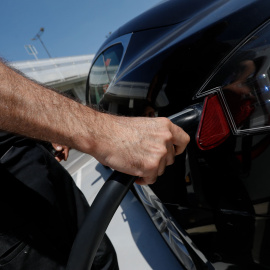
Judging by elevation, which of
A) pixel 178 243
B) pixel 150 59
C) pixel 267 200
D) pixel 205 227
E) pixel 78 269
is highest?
pixel 150 59

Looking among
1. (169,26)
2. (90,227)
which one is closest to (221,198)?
(90,227)

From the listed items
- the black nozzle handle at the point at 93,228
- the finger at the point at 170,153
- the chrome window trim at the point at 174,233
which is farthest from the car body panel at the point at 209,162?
the black nozzle handle at the point at 93,228

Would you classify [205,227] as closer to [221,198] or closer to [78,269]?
[221,198]

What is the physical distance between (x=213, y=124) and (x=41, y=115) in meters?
0.65

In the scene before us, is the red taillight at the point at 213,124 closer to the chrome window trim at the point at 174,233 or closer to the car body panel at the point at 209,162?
the car body panel at the point at 209,162

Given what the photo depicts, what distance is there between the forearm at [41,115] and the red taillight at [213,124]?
0.44m

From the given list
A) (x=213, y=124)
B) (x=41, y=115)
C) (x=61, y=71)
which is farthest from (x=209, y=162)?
(x=61, y=71)

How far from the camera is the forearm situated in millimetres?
509

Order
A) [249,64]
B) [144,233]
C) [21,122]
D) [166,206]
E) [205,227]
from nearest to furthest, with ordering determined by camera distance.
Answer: [21,122] → [249,64] → [205,227] → [166,206] → [144,233]

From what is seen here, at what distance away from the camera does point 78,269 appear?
542 millimetres

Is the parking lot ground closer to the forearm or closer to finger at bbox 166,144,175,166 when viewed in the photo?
finger at bbox 166,144,175,166

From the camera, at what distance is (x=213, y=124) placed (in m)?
0.73

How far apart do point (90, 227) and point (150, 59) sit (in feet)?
2.90

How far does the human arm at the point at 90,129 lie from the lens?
523 mm
